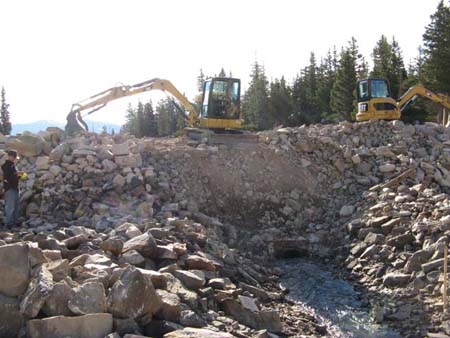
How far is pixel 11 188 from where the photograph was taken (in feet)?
31.4

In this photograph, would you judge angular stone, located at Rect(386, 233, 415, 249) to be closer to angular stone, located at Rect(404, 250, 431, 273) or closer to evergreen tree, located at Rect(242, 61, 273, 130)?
angular stone, located at Rect(404, 250, 431, 273)

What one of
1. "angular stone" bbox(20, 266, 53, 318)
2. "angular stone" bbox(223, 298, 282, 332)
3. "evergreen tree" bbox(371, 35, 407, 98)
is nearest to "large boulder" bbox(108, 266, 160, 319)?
"angular stone" bbox(20, 266, 53, 318)

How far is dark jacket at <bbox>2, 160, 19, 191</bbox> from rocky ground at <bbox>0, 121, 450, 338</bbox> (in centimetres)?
87

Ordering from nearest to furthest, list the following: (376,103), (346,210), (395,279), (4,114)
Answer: (395,279) → (346,210) → (376,103) → (4,114)

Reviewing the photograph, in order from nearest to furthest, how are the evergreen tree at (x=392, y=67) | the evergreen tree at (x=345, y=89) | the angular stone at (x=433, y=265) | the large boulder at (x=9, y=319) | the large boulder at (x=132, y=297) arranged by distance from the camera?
the large boulder at (x=9, y=319)
the large boulder at (x=132, y=297)
the angular stone at (x=433, y=265)
the evergreen tree at (x=392, y=67)
the evergreen tree at (x=345, y=89)

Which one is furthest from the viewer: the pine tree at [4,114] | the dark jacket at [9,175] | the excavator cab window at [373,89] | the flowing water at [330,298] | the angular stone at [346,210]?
the pine tree at [4,114]

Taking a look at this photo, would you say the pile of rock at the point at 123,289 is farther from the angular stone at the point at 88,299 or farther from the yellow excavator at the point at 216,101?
the yellow excavator at the point at 216,101

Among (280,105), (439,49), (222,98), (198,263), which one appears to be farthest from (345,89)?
(198,263)

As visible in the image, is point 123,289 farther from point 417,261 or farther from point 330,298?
point 417,261

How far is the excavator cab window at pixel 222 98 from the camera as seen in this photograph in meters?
16.4

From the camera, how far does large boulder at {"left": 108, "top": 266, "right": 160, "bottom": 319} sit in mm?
5164

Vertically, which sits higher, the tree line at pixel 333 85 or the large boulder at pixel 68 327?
the tree line at pixel 333 85

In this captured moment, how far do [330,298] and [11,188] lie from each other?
19.9 feet

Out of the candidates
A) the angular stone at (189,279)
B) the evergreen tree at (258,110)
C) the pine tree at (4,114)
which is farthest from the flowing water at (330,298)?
the pine tree at (4,114)
